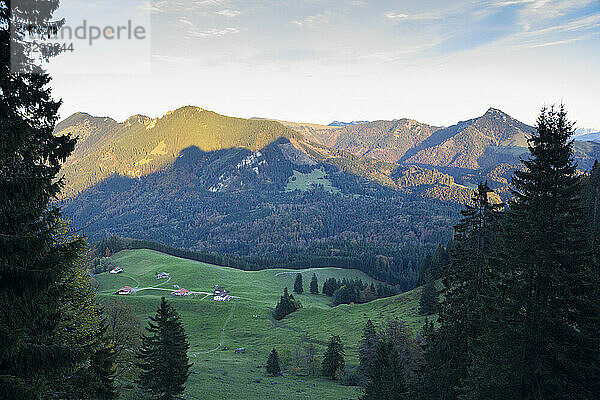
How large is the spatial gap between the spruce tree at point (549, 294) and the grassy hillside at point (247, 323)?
39.8 meters

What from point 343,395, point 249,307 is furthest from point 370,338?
point 249,307

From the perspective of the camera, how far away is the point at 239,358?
8331 cm

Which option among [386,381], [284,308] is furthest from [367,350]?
[284,308]

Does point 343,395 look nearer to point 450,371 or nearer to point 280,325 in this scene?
point 450,371

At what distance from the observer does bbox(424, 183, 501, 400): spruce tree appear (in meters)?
27.1

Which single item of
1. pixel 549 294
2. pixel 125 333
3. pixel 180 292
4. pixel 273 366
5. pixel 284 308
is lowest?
pixel 284 308

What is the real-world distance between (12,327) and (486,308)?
960 inches

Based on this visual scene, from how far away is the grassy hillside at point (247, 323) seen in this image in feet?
193

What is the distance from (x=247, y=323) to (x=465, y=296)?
9881 cm

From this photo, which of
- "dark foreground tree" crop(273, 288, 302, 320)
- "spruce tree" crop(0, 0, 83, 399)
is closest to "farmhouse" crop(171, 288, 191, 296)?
"dark foreground tree" crop(273, 288, 302, 320)

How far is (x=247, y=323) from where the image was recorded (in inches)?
4582

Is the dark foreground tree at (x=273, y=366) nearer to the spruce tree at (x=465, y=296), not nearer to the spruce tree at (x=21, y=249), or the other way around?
the spruce tree at (x=465, y=296)

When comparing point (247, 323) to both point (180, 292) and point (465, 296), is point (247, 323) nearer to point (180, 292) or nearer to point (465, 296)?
point (180, 292)

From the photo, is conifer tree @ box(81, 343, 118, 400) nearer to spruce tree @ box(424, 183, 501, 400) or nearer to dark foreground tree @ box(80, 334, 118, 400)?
dark foreground tree @ box(80, 334, 118, 400)
